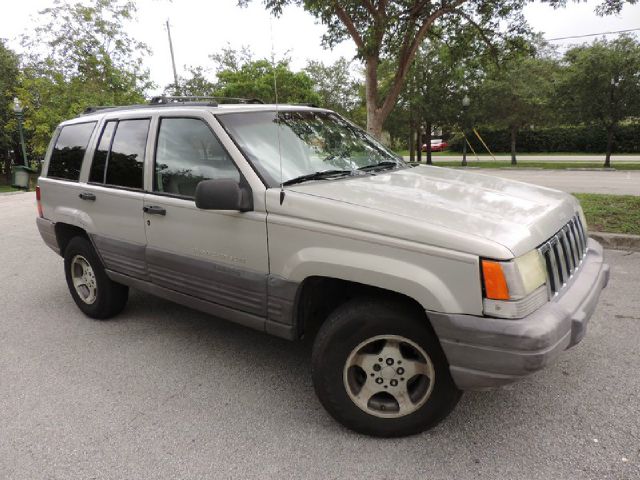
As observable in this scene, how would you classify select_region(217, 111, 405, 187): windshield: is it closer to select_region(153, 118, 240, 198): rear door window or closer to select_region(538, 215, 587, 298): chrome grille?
select_region(153, 118, 240, 198): rear door window

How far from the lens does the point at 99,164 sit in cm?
411

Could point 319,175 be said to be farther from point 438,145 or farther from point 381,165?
point 438,145

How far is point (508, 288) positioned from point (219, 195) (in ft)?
5.33

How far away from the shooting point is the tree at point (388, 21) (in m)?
9.33

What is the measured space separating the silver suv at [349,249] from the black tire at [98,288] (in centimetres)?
26

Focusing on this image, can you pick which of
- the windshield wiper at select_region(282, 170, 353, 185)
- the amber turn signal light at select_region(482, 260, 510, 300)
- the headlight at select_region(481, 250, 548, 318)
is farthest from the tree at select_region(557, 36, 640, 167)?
the amber turn signal light at select_region(482, 260, 510, 300)

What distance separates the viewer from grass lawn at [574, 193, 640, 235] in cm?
671

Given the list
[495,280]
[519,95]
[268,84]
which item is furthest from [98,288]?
[519,95]

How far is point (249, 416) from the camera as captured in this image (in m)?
2.92

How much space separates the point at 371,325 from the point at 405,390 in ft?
1.40

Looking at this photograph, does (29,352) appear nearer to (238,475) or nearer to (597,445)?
(238,475)

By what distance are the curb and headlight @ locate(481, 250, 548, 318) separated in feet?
16.2

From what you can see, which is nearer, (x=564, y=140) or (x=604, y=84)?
(x=604, y=84)

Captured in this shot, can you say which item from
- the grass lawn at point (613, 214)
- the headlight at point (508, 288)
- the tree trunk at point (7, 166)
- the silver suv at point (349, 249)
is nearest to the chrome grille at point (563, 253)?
the silver suv at point (349, 249)
